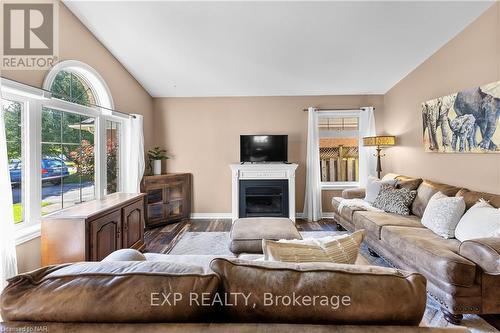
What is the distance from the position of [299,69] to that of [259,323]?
158 inches

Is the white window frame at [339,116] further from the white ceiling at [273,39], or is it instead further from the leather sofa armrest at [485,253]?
the leather sofa armrest at [485,253]

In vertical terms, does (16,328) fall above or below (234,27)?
below

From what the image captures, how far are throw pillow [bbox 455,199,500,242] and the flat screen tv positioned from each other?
2.93 meters

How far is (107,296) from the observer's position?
2.66 feet

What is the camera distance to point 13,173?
240 cm

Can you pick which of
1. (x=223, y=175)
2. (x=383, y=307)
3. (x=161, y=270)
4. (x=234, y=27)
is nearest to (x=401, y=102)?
(x=234, y=27)

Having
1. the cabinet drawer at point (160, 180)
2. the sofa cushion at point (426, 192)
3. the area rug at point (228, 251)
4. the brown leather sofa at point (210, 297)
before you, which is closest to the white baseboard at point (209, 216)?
the cabinet drawer at point (160, 180)

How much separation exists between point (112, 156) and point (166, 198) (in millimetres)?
1186

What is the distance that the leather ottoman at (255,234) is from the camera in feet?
7.98

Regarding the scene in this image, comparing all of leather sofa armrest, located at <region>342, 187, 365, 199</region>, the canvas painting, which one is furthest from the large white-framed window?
the canvas painting

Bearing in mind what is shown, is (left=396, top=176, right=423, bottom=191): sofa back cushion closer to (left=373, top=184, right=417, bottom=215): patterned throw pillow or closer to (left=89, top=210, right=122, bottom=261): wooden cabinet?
(left=373, top=184, right=417, bottom=215): patterned throw pillow

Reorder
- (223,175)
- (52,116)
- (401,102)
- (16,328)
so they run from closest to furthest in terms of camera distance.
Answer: (16,328)
(52,116)
(401,102)
(223,175)

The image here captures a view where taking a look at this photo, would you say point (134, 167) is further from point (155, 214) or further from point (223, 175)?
point (223, 175)

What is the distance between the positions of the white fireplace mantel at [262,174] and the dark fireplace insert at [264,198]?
76 millimetres
